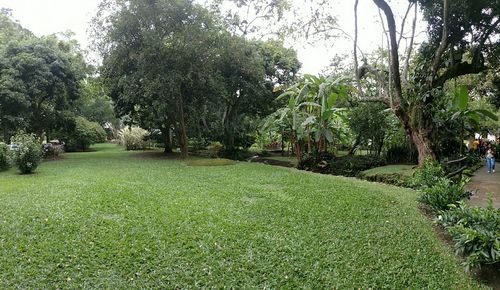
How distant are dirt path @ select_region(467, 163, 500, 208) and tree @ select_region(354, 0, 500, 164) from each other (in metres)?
1.25

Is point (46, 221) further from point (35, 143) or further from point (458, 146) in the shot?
point (458, 146)

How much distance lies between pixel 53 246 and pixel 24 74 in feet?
39.6

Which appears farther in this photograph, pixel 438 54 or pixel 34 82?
pixel 34 82

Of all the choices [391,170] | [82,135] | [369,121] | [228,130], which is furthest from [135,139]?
[391,170]

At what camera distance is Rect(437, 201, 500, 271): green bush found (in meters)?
3.56

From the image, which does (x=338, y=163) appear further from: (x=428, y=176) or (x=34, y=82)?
(x=34, y=82)

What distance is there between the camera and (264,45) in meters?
16.9

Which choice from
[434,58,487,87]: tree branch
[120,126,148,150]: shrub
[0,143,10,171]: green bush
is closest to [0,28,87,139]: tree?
[0,143,10,171]: green bush

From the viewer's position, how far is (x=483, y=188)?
8164mm

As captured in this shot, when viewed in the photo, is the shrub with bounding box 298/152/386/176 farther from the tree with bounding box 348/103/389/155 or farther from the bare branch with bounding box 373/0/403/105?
the bare branch with bounding box 373/0/403/105

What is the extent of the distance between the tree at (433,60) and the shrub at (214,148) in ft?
31.1

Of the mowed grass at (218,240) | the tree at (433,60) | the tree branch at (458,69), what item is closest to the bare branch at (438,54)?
the tree at (433,60)

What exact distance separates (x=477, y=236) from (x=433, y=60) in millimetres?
6863

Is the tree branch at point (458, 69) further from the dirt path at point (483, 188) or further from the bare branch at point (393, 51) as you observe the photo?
the dirt path at point (483, 188)
